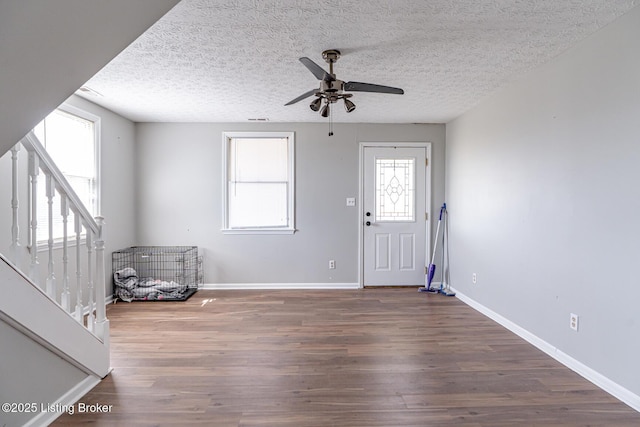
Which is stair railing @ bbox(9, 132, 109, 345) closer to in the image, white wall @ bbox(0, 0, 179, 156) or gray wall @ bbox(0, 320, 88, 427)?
gray wall @ bbox(0, 320, 88, 427)

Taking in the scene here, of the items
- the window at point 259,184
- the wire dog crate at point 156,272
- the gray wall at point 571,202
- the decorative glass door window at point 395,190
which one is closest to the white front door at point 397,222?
the decorative glass door window at point 395,190

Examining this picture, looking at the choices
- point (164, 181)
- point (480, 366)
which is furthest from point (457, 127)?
point (164, 181)

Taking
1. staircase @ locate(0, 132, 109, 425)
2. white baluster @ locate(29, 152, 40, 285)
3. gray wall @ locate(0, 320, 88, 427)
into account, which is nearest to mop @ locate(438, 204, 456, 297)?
staircase @ locate(0, 132, 109, 425)

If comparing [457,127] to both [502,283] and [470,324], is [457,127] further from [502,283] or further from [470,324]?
[470,324]

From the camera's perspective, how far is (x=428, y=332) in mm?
3113

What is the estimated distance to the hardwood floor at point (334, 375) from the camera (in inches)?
74.7

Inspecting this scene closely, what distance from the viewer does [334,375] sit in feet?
7.63

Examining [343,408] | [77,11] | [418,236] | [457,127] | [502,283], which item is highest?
[457,127]

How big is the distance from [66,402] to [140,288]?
2.37 m

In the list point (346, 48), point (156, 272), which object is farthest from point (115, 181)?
point (346, 48)

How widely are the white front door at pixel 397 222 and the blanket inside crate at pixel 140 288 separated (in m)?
2.61

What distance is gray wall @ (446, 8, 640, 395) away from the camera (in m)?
2.03

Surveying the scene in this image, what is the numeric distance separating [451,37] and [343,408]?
2.58 meters

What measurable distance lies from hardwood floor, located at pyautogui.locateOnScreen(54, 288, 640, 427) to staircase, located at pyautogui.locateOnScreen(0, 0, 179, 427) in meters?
0.25
